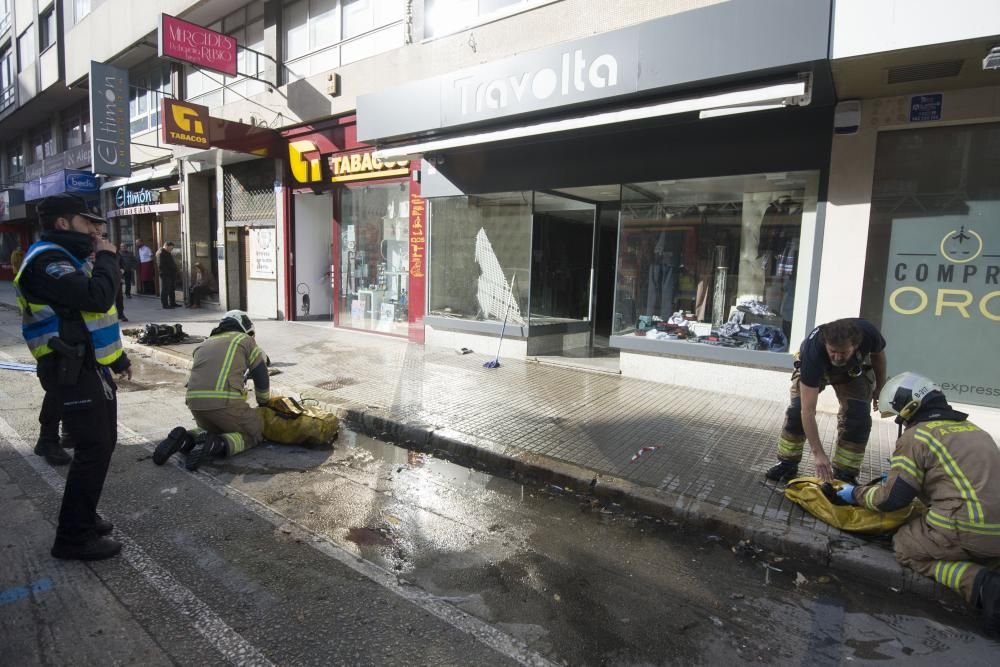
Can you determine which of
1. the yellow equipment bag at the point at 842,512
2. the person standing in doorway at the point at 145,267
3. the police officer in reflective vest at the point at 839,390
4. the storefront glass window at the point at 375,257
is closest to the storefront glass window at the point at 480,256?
the storefront glass window at the point at 375,257

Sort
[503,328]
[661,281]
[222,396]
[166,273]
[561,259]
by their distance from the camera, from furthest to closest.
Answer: [166,273]
[561,259]
[503,328]
[661,281]
[222,396]

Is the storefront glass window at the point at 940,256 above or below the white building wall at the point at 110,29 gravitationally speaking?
below

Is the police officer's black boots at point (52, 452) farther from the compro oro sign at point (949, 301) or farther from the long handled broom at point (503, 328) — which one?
the compro oro sign at point (949, 301)

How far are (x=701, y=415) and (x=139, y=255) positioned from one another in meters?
18.6

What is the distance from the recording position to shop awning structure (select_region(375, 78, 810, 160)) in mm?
5434

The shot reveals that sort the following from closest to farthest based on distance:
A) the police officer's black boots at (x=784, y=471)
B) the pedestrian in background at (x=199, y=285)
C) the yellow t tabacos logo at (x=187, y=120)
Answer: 1. the police officer's black boots at (x=784, y=471)
2. the yellow t tabacos logo at (x=187, y=120)
3. the pedestrian in background at (x=199, y=285)

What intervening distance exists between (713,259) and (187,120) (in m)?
10.7

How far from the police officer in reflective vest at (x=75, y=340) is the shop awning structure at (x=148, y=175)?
15192 millimetres

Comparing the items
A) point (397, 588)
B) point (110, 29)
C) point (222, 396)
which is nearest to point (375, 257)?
point (222, 396)

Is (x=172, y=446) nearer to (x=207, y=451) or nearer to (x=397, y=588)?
(x=207, y=451)

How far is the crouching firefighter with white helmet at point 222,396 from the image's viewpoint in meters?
4.75

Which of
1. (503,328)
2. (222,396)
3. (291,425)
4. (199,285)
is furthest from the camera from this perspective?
(199,285)

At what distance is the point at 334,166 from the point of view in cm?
1184

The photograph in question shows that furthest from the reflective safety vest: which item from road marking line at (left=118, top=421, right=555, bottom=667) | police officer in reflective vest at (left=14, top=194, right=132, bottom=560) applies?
road marking line at (left=118, top=421, right=555, bottom=667)
